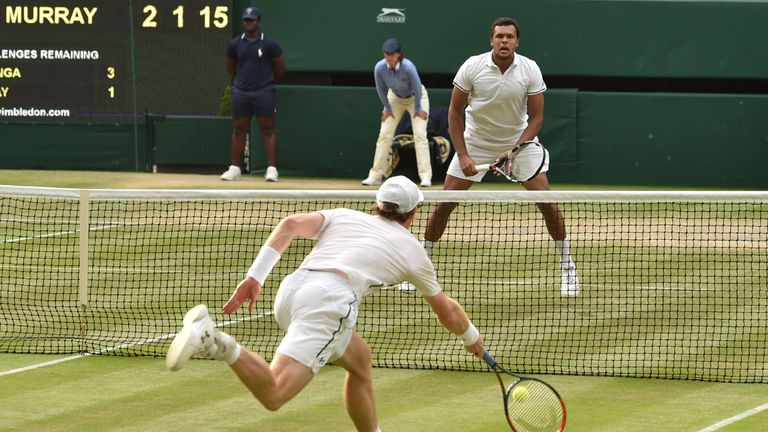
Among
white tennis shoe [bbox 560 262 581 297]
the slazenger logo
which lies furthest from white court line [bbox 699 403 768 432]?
the slazenger logo

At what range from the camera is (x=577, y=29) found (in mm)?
20094

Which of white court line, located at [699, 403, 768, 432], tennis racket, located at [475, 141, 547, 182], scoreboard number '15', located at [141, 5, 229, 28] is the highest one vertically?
scoreboard number '15', located at [141, 5, 229, 28]

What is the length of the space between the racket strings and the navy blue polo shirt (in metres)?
12.1

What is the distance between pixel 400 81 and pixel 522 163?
7.10 metres

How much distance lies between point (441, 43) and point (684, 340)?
11065 mm

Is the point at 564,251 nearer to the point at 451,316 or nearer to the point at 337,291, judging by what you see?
the point at 451,316

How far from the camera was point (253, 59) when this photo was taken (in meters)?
18.7

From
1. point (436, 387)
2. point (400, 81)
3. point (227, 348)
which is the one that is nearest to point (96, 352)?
point (436, 387)

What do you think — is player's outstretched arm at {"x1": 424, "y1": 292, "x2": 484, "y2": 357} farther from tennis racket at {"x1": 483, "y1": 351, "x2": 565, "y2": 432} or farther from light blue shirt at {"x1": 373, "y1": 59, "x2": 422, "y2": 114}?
light blue shirt at {"x1": 373, "y1": 59, "x2": 422, "y2": 114}

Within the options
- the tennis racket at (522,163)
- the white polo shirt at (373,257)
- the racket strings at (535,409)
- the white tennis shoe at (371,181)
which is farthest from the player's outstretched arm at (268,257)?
the white tennis shoe at (371,181)

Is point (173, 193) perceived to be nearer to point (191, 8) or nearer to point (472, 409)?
point (472, 409)

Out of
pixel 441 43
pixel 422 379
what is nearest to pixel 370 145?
pixel 441 43

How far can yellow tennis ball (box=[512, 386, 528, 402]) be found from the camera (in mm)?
7082

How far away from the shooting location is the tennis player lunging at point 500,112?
36.8 ft
